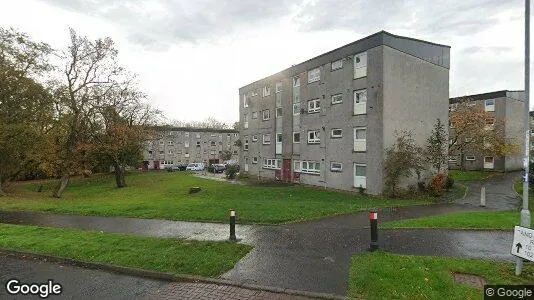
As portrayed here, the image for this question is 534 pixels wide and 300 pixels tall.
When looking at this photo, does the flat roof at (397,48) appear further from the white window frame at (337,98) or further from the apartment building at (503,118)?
the apartment building at (503,118)

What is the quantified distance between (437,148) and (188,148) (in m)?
57.7

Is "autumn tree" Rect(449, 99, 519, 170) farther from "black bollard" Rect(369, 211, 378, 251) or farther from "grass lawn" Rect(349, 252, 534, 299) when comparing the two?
"grass lawn" Rect(349, 252, 534, 299)

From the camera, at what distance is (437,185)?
21.3 metres

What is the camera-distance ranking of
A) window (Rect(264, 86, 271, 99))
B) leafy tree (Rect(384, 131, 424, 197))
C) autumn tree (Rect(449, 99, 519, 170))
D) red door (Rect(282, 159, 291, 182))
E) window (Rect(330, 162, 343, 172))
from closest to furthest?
leafy tree (Rect(384, 131, 424, 197)), window (Rect(330, 162, 343, 172)), red door (Rect(282, 159, 291, 182)), autumn tree (Rect(449, 99, 519, 170)), window (Rect(264, 86, 271, 99))

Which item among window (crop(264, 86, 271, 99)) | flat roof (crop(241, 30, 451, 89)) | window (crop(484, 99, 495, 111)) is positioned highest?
flat roof (crop(241, 30, 451, 89))

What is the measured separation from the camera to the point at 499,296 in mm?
6031

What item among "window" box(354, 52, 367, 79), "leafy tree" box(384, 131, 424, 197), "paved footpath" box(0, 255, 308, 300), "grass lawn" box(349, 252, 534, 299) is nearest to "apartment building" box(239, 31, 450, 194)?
"window" box(354, 52, 367, 79)

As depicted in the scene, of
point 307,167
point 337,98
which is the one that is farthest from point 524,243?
point 307,167

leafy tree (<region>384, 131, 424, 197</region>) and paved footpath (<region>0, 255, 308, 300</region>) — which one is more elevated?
leafy tree (<region>384, 131, 424, 197</region>)

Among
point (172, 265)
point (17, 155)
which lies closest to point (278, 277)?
point (172, 265)

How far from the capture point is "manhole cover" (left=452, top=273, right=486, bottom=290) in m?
6.49

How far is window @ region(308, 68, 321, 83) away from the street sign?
2135 cm

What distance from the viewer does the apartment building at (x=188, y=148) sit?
70375 mm

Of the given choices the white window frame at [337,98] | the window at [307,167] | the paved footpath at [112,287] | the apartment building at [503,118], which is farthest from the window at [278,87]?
the paved footpath at [112,287]
